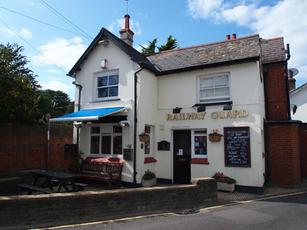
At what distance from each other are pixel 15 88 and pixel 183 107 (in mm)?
7931

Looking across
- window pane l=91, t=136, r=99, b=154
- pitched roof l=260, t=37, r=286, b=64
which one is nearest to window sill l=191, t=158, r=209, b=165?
window pane l=91, t=136, r=99, b=154

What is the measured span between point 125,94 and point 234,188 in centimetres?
607

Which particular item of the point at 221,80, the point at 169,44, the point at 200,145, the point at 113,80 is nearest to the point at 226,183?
the point at 200,145

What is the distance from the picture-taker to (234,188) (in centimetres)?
1077

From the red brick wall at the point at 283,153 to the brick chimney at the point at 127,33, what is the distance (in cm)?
876

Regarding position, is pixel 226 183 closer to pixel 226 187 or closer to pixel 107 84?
pixel 226 187

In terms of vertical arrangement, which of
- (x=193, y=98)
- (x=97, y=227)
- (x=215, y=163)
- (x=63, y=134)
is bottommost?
(x=97, y=227)

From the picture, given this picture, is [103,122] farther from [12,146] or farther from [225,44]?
[225,44]

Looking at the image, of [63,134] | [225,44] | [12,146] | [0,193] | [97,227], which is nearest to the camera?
[97,227]

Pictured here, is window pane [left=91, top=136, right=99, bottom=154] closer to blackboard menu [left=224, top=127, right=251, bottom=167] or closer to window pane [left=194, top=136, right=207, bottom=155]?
window pane [left=194, top=136, right=207, bottom=155]

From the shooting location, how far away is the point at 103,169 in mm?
11883

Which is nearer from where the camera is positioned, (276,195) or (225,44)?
(276,195)

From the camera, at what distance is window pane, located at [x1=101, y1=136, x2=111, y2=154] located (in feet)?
41.5

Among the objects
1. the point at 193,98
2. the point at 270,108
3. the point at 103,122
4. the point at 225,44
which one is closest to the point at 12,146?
the point at 103,122
